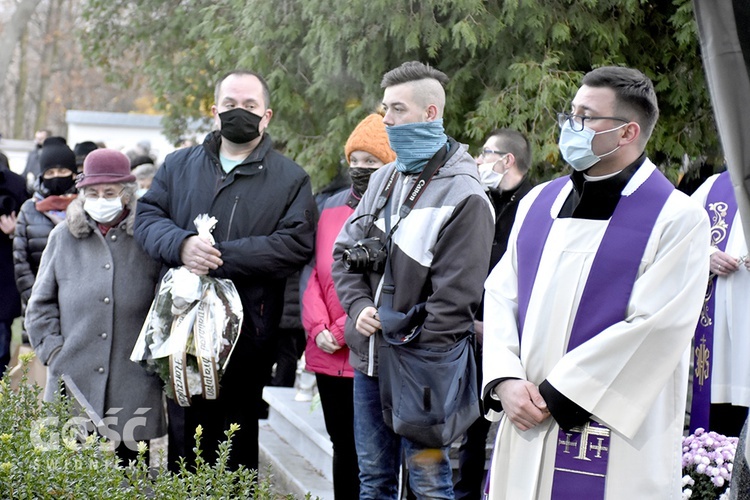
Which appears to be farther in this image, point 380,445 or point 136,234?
point 136,234

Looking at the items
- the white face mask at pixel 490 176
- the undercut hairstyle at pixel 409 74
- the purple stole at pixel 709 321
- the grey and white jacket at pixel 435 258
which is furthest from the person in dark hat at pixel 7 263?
the purple stole at pixel 709 321

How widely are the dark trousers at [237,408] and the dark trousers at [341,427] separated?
13.2 inches

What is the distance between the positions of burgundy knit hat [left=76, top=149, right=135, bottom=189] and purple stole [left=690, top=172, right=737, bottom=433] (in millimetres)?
3158

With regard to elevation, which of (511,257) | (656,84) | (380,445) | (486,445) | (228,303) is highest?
(656,84)

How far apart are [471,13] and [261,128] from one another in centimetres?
185

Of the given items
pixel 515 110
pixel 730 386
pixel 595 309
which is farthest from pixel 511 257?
pixel 515 110

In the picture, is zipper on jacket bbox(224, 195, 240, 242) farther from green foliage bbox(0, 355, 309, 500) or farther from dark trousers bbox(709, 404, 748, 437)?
dark trousers bbox(709, 404, 748, 437)

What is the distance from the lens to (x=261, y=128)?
5.16 m

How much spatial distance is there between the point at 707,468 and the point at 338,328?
179cm

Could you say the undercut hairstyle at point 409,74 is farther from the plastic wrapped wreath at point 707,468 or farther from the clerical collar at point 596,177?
the plastic wrapped wreath at point 707,468

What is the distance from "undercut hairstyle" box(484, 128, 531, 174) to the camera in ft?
18.1

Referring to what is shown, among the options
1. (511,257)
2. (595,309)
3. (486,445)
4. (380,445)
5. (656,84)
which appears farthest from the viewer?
(656,84)

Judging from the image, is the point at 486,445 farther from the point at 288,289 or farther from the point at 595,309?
the point at 595,309

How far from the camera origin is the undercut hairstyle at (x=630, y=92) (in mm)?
3498
